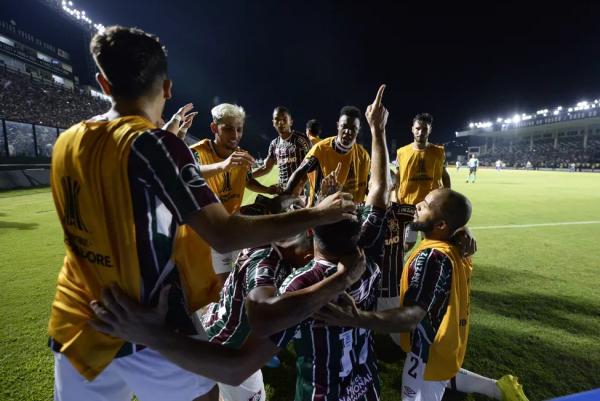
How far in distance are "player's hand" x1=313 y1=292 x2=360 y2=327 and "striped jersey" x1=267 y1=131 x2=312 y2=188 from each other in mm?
4926

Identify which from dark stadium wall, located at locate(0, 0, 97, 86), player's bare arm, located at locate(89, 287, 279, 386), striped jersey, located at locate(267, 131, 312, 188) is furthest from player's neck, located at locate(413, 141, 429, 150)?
dark stadium wall, located at locate(0, 0, 97, 86)

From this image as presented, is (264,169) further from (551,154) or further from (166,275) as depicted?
(551,154)

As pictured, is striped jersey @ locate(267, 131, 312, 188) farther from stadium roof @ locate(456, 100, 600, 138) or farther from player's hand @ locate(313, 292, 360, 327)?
stadium roof @ locate(456, 100, 600, 138)

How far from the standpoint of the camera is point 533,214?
11.2 m

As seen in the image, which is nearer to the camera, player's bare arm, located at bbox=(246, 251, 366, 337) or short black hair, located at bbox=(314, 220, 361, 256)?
player's bare arm, located at bbox=(246, 251, 366, 337)

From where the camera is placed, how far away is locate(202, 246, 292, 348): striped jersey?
1.94 m

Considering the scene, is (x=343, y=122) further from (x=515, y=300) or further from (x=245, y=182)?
(x=515, y=300)

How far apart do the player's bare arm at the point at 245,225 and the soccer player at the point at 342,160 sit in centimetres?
303

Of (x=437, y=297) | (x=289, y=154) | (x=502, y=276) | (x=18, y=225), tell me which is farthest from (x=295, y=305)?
(x=18, y=225)

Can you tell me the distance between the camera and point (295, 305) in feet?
4.24

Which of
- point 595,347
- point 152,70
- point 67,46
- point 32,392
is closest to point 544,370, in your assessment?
point 595,347

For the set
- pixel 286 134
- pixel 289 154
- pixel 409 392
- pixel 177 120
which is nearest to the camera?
pixel 409 392

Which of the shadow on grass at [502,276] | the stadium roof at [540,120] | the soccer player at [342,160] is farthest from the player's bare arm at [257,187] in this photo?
the stadium roof at [540,120]

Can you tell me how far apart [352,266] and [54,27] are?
220ft
